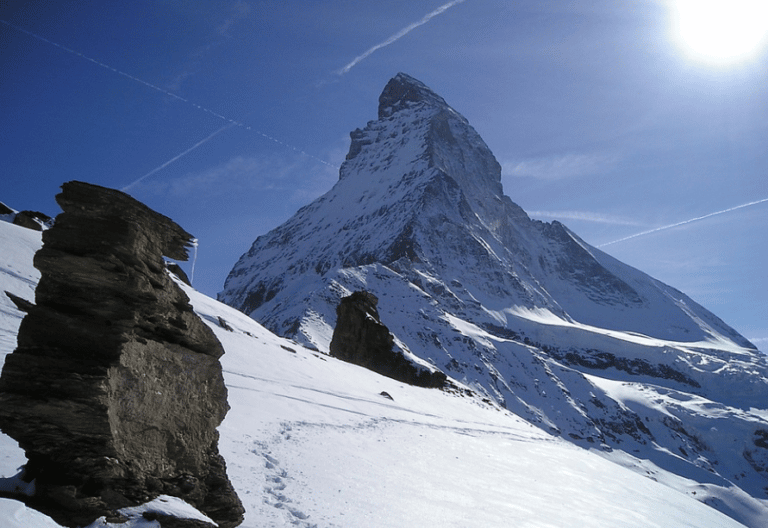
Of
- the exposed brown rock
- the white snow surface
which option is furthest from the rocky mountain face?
the white snow surface

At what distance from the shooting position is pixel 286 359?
97.8 feet

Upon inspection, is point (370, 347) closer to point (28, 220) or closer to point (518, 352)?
point (28, 220)

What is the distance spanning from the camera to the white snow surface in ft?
30.7

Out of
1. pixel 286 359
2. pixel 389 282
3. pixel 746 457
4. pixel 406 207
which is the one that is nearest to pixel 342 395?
pixel 286 359

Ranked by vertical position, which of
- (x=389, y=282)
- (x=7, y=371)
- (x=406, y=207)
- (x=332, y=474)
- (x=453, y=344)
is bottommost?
(x=332, y=474)

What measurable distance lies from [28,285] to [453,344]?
86.2 meters

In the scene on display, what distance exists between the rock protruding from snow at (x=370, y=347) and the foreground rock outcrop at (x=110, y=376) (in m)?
43.4

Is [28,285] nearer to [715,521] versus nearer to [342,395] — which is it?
[342,395]

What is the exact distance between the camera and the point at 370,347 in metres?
53.2

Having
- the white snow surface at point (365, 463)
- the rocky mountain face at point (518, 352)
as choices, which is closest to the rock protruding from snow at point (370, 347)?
the rocky mountain face at point (518, 352)

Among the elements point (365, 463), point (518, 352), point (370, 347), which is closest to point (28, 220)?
point (365, 463)

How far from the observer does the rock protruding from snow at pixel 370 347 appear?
5094cm

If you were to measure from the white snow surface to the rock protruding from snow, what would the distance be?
56.8ft

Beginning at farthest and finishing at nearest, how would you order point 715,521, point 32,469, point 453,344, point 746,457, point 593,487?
1. point 746,457
2. point 453,344
3. point 715,521
4. point 593,487
5. point 32,469
